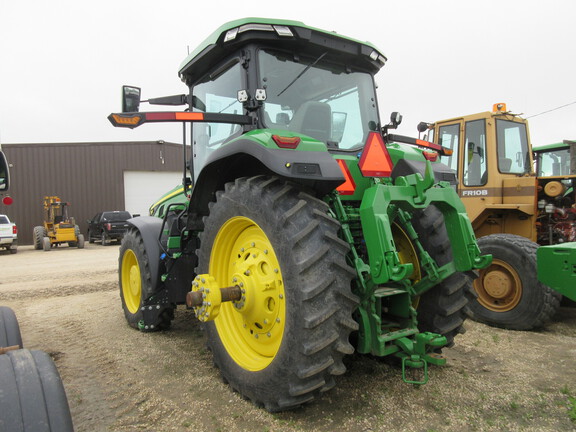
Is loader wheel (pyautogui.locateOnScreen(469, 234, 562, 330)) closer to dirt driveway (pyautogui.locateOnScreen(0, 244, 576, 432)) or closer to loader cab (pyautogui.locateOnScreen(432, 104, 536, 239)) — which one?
dirt driveway (pyautogui.locateOnScreen(0, 244, 576, 432))

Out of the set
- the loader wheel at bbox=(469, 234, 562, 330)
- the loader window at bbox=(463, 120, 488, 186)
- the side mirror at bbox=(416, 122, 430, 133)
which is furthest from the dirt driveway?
the side mirror at bbox=(416, 122, 430, 133)

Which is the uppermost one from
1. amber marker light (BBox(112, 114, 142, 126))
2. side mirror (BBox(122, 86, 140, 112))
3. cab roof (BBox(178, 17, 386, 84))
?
cab roof (BBox(178, 17, 386, 84))

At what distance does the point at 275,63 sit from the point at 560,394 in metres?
3.09

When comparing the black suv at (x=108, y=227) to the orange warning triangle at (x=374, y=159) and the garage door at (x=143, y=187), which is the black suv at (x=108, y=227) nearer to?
the garage door at (x=143, y=187)

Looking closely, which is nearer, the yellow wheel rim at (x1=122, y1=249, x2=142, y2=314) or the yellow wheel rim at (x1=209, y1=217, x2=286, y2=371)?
the yellow wheel rim at (x1=209, y1=217, x2=286, y2=371)

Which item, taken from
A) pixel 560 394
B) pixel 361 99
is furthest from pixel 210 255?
pixel 560 394

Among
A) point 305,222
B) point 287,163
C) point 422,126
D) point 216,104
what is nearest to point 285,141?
point 287,163

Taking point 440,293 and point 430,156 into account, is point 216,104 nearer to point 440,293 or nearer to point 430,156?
point 430,156

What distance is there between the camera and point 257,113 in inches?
119

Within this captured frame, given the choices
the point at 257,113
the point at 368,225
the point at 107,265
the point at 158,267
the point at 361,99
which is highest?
the point at 361,99

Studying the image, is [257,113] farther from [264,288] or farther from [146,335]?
[146,335]

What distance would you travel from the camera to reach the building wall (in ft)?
66.2

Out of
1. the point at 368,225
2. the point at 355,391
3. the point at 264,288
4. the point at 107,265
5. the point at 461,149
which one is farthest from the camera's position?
the point at 107,265

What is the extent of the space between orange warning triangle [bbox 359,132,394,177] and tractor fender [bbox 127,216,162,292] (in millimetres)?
2305
